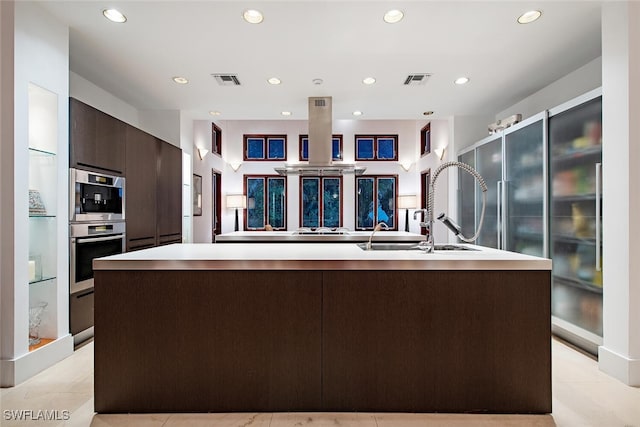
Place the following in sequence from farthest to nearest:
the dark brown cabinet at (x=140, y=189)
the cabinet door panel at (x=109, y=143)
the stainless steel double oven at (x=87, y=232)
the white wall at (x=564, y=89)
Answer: the dark brown cabinet at (x=140, y=189)
the white wall at (x=564, y=89)
the cabinet door panel at (x=109, y=143)
the stainless steel double oven at (x=87, y=232)

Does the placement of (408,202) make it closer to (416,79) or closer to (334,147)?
(334,147)

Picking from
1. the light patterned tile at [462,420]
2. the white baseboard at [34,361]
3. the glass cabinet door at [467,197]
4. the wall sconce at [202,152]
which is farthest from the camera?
the wall sconce at [202,152]

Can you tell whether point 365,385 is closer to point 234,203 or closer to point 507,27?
point 507,27

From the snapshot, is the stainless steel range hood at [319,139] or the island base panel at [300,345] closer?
the island base panel at [300,345]

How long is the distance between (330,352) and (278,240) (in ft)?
8.44

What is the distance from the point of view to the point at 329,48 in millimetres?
2854

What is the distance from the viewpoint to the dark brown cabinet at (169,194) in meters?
4.00

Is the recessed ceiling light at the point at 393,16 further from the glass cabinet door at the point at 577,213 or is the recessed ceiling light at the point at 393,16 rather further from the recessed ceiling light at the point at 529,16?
the glass cabinet door at the point at 577,213

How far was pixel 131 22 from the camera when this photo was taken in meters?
2.48

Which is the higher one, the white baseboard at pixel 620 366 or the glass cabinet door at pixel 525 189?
the glass cabinet door at pixel 525 189

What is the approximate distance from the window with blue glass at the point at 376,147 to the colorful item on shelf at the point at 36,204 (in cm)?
671

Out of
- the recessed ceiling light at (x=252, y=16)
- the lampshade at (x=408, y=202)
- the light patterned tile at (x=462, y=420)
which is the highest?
the recessed ceiling light at (x=252, y=16)

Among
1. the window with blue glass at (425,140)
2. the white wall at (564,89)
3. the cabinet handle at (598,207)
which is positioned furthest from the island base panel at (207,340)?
the window with blue glass at (425,140)

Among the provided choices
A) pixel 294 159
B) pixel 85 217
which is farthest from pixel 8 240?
pixel 294 159
